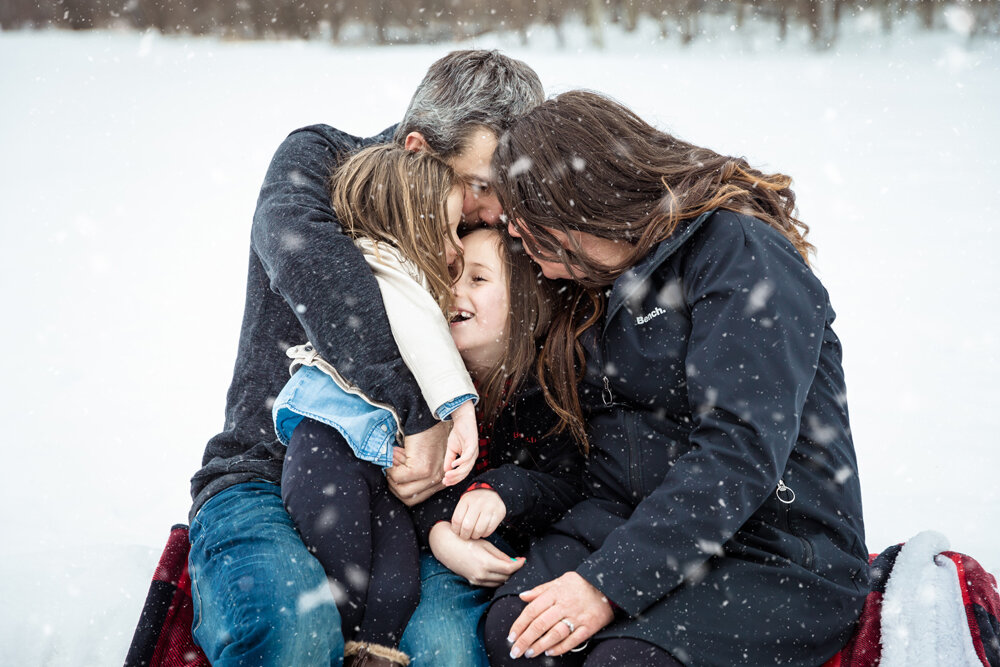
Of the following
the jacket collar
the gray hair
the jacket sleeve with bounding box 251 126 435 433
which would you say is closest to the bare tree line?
the gray hair

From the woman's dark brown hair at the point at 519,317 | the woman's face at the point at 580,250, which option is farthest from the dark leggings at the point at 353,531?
the woman's face at the point at 580,250

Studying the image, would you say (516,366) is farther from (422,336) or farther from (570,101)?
(570,101)

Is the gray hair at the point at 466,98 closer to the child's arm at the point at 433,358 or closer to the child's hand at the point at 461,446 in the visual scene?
the child's arm at the point at 433,358

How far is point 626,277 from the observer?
188 cm

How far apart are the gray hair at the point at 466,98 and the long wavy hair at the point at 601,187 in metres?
0.37

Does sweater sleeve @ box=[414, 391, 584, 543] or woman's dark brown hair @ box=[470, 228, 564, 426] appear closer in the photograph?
sweater sleeve @ box=[414, 391, 584, 543]

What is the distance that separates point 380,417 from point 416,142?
92 cm

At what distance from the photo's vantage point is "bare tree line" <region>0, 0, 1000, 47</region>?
8086 mm

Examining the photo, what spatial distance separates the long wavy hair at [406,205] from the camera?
→ 2160mm

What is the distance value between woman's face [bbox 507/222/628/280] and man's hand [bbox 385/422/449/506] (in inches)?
20.5

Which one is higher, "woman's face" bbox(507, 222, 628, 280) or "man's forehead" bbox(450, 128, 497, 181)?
"man's forehead" bbox(450, 128, 497, 181)

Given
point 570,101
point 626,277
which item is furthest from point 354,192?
point 626,277

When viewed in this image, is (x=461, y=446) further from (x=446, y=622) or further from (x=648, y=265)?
(x=648, y=265)

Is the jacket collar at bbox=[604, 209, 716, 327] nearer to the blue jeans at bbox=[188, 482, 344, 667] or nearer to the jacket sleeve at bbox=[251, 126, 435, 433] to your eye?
the jacket sleeve at bbox=[251, 126, 435, 433]
